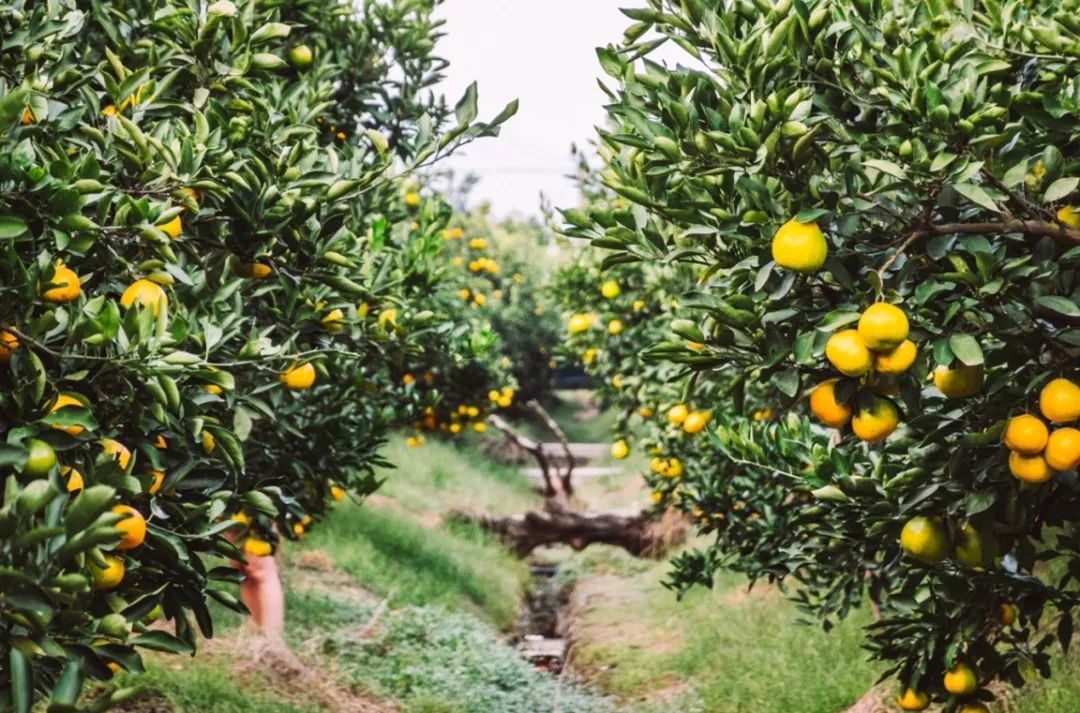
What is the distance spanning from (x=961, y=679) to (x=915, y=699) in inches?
8.1

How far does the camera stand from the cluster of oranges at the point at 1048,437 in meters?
1.95

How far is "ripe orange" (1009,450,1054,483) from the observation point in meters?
2.02

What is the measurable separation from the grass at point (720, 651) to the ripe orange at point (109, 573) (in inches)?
144

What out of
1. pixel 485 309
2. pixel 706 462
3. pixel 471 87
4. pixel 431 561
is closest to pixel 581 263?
pixel 706 462

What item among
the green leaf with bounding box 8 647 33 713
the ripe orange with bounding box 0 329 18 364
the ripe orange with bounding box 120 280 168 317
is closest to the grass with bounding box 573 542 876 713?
the ripe orange with bounding box 120 280 168 317

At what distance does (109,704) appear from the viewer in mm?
1465

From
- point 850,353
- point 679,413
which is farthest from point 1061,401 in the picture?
point 679,413

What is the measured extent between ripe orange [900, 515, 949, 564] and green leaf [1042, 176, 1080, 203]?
2.71ft

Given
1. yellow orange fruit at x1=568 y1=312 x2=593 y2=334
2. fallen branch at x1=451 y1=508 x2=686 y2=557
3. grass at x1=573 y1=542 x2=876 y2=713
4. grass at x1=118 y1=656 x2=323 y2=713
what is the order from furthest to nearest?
fallen branch at x1=451 y1=508 x2=686 y2=557, yellow orange fruit at x1=568 y1=312 x2=593 y2=334, grass at x1=573 y1=542 x2=876 y2=713, grass at x1=118 y1=656 x2=323 y2=713

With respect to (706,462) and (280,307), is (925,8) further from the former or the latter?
(706,462)

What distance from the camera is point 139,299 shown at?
1.94 m

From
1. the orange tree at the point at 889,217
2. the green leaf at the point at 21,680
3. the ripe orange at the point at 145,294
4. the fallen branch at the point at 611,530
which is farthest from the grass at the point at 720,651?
the green leaf at the point at 21,680

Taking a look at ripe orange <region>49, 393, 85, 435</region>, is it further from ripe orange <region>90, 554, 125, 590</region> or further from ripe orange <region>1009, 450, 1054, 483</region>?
ripe orange <region>1009, 450, 1054, 483</region>

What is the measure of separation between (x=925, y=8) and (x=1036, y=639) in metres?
3.65
